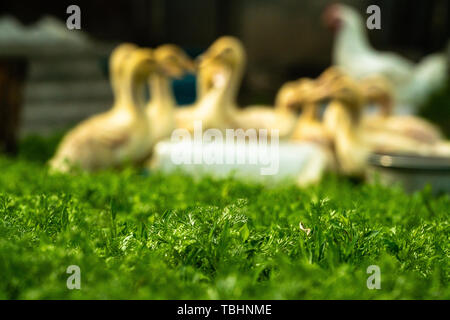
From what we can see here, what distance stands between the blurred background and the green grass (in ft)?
27.2

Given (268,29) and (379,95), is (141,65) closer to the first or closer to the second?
(379,95)

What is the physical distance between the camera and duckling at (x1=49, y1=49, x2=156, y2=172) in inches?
243

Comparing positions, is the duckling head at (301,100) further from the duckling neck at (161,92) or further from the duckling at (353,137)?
the duckling neck at (161,92)

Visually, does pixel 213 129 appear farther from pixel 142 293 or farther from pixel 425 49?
pixel 425 49

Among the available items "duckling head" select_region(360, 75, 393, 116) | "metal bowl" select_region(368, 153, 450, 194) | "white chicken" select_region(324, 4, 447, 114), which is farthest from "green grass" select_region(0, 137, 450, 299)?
"white chicken" select_region(324, 4, 447, 114)

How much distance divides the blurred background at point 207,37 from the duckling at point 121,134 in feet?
14.7

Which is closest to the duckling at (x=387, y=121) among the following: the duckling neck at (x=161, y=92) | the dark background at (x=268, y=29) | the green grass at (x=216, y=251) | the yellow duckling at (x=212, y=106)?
the yellow duckling at (x=212, y=106)

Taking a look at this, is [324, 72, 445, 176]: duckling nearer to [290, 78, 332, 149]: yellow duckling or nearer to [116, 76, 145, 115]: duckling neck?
[290, 78, 332, 149]: yellow duckling

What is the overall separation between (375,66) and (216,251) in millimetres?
8326

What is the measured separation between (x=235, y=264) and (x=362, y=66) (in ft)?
28.0

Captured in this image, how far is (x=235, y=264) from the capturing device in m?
2.32

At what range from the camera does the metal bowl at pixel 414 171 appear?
5168mm

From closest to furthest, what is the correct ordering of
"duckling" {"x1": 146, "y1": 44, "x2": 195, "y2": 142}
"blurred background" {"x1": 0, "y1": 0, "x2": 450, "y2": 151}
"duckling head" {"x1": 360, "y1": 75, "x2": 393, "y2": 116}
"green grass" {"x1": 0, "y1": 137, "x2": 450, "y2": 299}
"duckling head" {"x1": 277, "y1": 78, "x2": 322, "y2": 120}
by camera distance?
"green grass" {"x1": 0, "y1": 137, "x2": 450, "y2": 299} → "duckling" {"x1": 146, "y1": 44, "x2": 195, "y2": 142} → "duckling head" {"x1": 277, "y1": 78, "x2": 322, "y2": 120} → "duckling head" {"x1": 360, "y1": 75, "x2": 393, "y2": 116} → "blurred background" {"x1": 0, "y1": 0, "x2": 450, "y2": 151}
